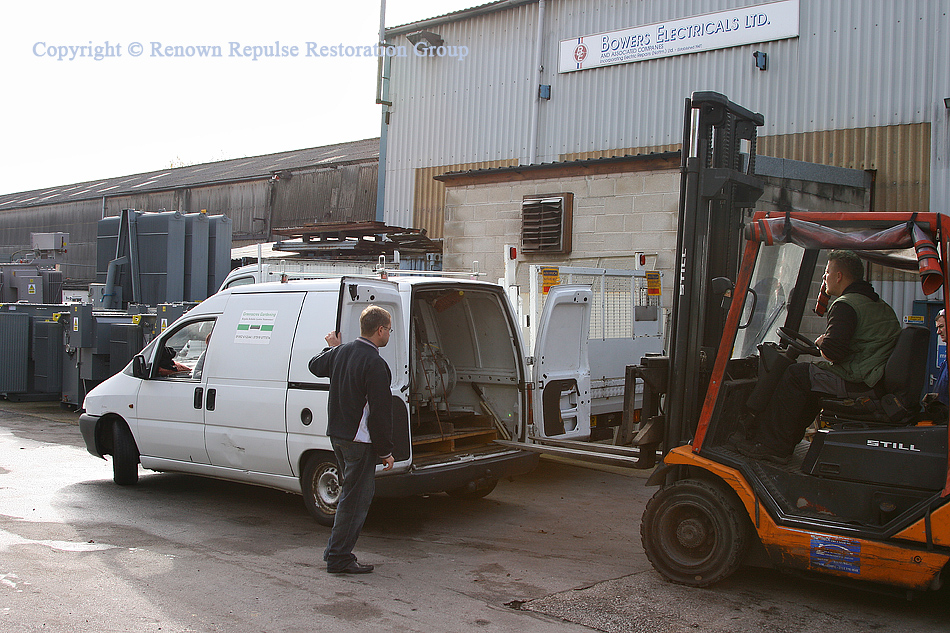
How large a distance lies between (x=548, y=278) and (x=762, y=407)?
3801 mm

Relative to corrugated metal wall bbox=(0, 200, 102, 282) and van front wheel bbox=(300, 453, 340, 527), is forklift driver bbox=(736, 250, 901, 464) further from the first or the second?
corrugated metal wall bbox=(0, 200, 102, 282)

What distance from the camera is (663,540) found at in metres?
5.36

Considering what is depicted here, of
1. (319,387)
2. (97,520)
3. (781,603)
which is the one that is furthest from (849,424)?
(97,520)

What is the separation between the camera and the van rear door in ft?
25.3

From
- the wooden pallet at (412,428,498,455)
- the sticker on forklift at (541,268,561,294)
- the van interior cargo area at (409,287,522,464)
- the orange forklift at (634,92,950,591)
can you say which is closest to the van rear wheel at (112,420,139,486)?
the van interior cargo area at (409,287,522,464)

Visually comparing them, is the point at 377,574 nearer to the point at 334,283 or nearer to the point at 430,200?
the point at 334,283

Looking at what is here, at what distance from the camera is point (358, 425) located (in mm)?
5508

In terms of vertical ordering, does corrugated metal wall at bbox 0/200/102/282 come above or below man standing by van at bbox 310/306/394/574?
above

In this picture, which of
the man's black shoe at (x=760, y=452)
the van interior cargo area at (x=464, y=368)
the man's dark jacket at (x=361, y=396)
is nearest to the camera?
the man's black shoe at (x=760, y=452)

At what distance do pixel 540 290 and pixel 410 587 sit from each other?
4136mm

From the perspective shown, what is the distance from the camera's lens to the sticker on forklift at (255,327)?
710 centimetres

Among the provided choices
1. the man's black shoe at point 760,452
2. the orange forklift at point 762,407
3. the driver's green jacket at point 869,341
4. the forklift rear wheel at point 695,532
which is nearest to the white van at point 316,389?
the forklift rear wheel at point 695,532

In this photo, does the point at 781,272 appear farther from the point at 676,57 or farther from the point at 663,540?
the point at 676,57

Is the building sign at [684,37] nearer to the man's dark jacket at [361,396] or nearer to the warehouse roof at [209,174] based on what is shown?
the warehouse roof at [209,174]
